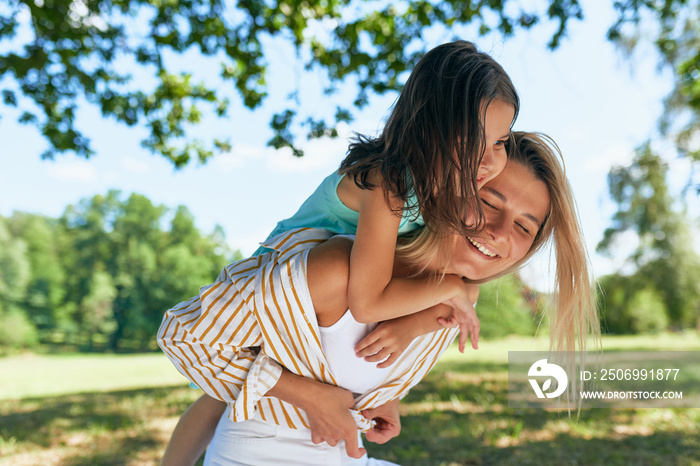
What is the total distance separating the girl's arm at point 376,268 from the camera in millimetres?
1303

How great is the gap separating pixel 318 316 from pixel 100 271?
107ft

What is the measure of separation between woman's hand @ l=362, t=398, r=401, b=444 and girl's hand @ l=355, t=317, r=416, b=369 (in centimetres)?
26

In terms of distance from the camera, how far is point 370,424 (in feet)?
5.61

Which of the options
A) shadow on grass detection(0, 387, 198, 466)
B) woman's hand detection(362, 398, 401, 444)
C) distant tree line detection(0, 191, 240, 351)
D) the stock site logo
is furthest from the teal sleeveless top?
distant tree line detection(0, 191, 240, 351)

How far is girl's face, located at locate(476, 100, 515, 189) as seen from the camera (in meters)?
1.35

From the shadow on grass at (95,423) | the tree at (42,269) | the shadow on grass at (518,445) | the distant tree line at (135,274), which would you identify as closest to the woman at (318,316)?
the shadow on grass at (518,445)

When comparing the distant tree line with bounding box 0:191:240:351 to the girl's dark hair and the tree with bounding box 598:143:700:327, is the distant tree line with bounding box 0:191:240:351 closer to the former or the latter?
the tree with bounding box 598:143:700:327

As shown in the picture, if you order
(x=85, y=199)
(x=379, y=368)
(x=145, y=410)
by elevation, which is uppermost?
(x=85, y=199)

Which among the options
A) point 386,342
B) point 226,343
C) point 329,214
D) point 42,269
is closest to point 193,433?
point 226,343

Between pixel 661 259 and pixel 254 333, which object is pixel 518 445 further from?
pixel 661 259

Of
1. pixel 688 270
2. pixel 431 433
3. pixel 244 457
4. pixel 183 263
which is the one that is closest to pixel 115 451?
pixel 431 433

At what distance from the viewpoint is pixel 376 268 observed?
4.35 feet

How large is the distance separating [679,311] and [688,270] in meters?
2.18

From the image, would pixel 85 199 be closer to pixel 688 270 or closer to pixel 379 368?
pixel 688 270
